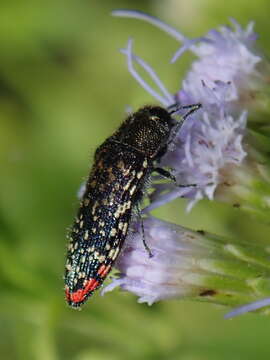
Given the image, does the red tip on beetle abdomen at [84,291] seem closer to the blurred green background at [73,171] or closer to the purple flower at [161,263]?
the purple flower at [161,263]

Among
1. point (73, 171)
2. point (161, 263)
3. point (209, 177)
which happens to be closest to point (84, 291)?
point (161, 263)

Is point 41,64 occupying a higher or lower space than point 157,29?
lower

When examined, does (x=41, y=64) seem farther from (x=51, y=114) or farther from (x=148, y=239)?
(x=148, y=239)

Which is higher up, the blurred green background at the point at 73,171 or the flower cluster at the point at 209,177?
the flower cluster at the point at 209,177

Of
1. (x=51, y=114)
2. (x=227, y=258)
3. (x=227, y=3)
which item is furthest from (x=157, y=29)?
(x=227, y=258)

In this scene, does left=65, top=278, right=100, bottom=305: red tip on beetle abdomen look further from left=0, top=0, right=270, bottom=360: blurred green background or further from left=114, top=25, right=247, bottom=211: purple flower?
left=0, top=0, right=270, bottom=360: blurred green background

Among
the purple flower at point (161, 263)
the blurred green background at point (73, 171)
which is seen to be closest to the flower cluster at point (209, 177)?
the purple flower at point (161, 263)
